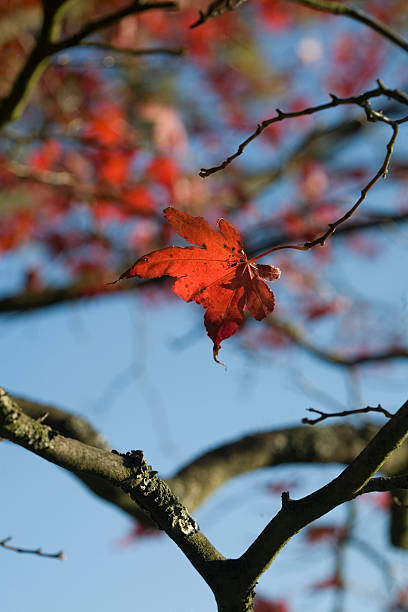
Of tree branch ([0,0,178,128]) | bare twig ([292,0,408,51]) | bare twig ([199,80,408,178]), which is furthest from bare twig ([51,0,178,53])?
bare twig ([199,80,408,178])

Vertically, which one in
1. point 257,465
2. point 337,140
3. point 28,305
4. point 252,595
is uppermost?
point 337,140

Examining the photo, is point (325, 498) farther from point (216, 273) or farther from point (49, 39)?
point (49, 39)

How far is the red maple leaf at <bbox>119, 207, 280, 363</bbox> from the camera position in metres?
1.06

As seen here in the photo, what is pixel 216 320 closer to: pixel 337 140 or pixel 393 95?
pixel 393 95

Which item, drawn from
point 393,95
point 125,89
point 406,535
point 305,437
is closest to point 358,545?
point 406,535

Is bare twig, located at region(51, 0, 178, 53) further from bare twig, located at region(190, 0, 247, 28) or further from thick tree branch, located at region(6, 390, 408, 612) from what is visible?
thick tree branch, located at region(6, 390, 408, 612)

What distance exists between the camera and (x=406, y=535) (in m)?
2.58

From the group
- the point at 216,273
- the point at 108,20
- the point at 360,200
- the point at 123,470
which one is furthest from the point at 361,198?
the point at 108,20

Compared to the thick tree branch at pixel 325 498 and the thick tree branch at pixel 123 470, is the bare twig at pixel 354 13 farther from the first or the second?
the thick tree branch at pixel 123 470

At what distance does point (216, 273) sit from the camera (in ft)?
3.68

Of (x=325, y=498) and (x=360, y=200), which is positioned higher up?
(x=360, y=200)

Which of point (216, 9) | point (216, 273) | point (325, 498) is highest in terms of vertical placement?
point (216, 9)

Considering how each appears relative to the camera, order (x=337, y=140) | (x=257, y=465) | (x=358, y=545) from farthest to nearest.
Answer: (x=337, y=140), (x=358, y=545), (x=257, y=465)

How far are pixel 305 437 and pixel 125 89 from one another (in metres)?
4.68
